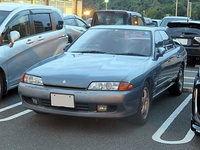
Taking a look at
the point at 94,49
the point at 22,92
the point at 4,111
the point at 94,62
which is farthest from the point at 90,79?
the point at 4,111

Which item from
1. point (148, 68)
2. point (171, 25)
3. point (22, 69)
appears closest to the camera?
point (148, 68)

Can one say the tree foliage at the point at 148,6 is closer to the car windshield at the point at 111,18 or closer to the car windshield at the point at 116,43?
the car windshield at the point at 111,18

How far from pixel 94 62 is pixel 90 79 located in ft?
2.14

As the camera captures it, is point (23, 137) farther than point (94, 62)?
No

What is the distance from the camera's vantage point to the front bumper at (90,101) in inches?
176

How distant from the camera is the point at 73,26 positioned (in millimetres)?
13484

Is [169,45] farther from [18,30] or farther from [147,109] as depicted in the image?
[18,30]

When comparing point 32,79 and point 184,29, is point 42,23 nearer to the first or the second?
point 32,79

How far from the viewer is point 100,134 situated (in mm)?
4727

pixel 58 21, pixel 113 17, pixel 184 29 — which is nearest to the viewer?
pixel 58 21

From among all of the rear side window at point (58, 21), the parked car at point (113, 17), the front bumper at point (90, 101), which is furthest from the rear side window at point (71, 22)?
the front bumper at point (90, 101)

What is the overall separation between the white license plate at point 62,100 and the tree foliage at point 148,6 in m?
54.7

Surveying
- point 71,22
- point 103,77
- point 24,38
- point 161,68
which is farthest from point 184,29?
point 103,77

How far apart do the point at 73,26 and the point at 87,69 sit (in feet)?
28.9
